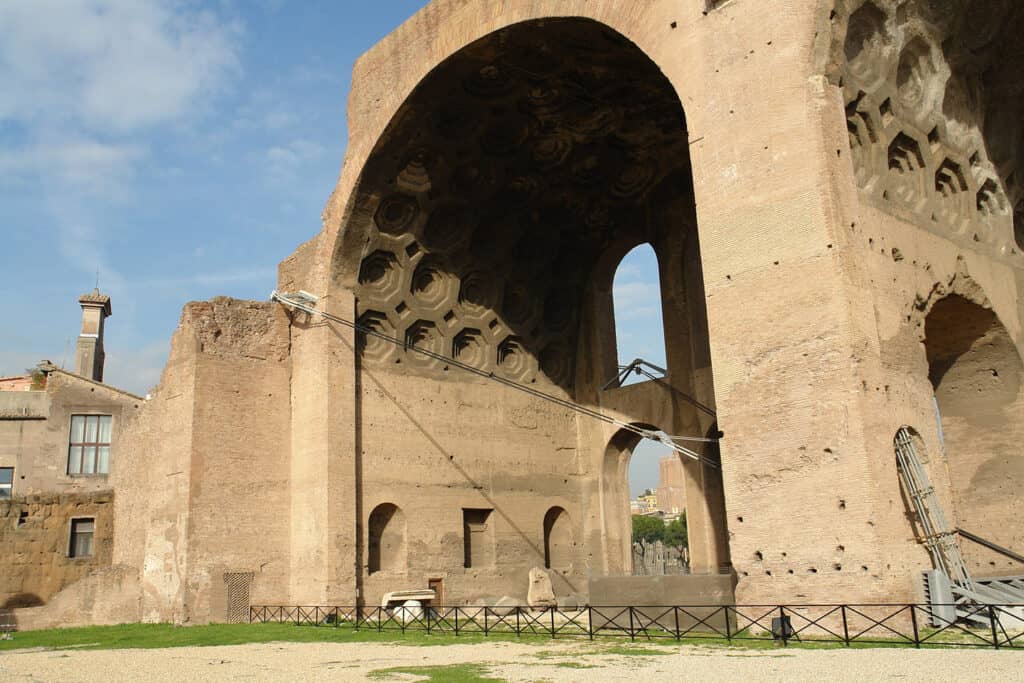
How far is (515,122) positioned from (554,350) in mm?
5400

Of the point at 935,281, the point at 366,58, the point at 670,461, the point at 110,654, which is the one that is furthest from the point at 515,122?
the point at 670,461

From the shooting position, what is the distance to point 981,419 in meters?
13.9

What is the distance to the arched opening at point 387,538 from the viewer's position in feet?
52.9

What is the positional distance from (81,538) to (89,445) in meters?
2.89

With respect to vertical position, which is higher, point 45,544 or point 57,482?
point 57,482

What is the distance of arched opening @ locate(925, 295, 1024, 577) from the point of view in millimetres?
13395

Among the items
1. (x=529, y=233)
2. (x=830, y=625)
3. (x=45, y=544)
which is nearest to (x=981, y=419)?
(x=830, y=625)

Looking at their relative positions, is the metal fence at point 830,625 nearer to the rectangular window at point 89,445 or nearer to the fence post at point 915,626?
the fence post at point 915,626

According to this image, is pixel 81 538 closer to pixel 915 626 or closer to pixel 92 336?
pixel 92 336

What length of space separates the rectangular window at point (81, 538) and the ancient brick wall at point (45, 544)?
0.08m

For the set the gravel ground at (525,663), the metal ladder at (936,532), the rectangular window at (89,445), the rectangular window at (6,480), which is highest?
the rectangular window at (89,445)

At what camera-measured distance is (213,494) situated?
50.0 feet

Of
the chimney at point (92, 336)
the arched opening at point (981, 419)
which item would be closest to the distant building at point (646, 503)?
the chimney at point (92, 336)

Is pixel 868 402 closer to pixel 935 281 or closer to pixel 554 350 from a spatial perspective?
pixel 935 281
